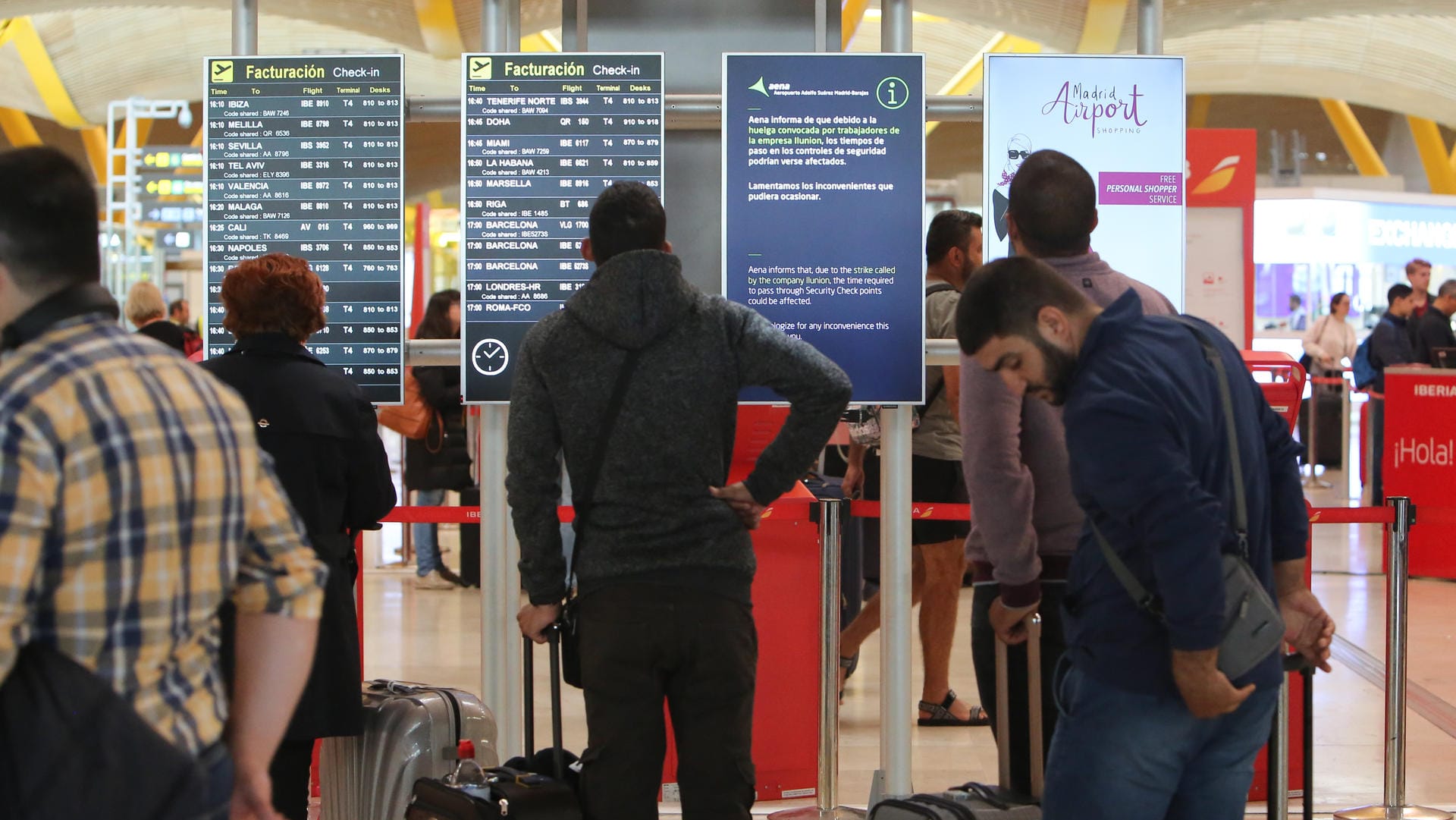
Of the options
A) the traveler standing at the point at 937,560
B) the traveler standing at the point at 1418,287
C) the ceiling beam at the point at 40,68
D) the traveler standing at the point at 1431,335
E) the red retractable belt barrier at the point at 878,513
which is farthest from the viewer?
the ceiling beam at the point at 40,68

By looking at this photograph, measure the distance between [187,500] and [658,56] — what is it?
2.71 metres

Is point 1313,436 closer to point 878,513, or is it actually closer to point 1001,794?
point 878,513

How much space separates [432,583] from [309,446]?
221 inches

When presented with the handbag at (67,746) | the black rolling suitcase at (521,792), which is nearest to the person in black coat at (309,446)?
the black rolling suitcase at (521,792)

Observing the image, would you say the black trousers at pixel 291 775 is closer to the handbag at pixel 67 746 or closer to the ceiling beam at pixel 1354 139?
the handbag at pixel 67 746

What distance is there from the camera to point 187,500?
150 centimetres

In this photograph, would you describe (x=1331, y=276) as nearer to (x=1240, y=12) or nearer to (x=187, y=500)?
(x=1240, y=12)

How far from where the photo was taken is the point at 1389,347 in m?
10.5

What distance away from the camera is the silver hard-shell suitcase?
3.27m

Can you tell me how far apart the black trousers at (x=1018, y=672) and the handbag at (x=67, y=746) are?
177cm

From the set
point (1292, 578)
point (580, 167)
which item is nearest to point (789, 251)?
point (580, 167)

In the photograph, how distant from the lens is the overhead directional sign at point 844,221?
3898mm

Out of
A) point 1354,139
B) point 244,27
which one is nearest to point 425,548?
point 244,27

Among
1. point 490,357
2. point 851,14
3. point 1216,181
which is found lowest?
point 490,357
